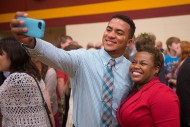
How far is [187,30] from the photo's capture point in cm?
689

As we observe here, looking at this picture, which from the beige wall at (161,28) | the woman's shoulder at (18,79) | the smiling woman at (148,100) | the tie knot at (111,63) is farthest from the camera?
the beige wall at (161,28)

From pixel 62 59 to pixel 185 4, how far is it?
5902 millimetres

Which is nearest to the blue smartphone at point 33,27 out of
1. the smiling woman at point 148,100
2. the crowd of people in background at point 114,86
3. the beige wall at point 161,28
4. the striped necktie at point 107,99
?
the crowd of people in background at point 114,86

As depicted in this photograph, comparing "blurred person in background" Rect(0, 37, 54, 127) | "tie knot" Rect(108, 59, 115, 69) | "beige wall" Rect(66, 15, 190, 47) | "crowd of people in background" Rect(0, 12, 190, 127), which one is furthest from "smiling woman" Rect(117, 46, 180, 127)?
"beige wall" Rect(66, 15, 190, 47)

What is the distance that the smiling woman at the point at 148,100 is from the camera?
1843mm

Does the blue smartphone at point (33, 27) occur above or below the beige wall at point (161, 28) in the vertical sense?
below

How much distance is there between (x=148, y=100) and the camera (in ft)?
6.26

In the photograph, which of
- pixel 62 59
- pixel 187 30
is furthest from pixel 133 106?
pixel 187 30

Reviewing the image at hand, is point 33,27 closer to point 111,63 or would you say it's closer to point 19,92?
point 111,63

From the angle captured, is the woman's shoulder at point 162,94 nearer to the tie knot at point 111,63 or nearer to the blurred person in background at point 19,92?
the tie knot at point 111,63

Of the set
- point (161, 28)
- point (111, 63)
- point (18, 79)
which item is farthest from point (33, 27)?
point (161, 28)

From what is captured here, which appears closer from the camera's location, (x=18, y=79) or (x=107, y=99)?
(x=107, y=99)

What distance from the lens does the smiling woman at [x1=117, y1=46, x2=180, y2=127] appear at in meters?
1.84

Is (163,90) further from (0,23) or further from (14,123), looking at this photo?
(0,23)
